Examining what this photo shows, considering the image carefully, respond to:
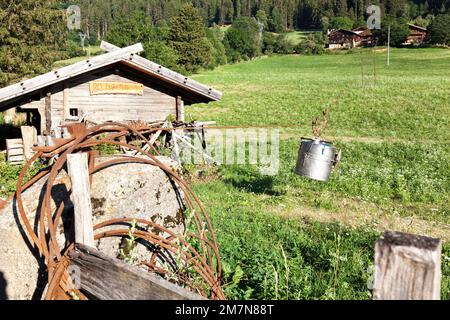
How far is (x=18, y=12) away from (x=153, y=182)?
36.3m

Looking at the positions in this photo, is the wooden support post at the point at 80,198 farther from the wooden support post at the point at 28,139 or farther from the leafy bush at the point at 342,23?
the leafy bush at the point at 342,23

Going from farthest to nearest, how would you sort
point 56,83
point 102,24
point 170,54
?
point 102,24, point 170,54, point 56,83

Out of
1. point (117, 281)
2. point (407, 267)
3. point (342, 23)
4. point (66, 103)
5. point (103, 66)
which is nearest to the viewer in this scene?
point (407, 267)

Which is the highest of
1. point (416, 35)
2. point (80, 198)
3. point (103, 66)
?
point (416, 35)

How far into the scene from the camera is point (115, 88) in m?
14.3

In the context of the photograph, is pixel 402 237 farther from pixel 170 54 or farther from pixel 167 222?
pixel 170 54

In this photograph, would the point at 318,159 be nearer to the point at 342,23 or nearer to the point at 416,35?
the point at 416,35

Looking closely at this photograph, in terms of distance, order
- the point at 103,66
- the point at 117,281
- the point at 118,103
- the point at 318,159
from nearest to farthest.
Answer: the point at 117,281
the point at 318,159
the point at 103,66
the point at 118,103

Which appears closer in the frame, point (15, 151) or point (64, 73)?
point (64, 73)

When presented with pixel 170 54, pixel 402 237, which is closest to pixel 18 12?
pixel 170 54

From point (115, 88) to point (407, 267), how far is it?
13.7 m

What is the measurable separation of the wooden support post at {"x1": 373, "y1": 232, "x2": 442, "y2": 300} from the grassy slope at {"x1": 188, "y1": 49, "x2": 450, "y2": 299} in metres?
2.11

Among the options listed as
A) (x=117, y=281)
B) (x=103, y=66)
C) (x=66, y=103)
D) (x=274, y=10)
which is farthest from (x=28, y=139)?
(x=274, y=10)

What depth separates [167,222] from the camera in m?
3.89
